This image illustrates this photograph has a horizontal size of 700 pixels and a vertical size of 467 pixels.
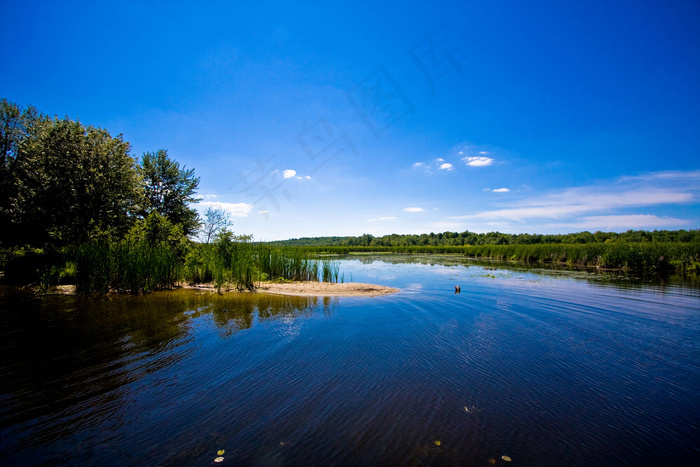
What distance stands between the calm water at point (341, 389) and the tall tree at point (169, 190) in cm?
1509

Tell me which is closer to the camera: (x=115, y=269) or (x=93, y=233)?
(x=115, y=269)

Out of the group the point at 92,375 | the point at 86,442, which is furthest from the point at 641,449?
the point at 92,375

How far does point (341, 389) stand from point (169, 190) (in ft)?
80.1

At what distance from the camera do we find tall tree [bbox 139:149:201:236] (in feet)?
73.8

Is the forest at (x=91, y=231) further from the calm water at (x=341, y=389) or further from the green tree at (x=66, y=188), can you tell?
the calm water at (x=341, y=389)

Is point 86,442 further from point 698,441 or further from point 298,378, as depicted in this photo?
point 698,441

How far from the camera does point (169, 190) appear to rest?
23.3m

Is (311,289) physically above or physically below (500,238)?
below

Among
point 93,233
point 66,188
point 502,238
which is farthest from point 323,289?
point 502,238

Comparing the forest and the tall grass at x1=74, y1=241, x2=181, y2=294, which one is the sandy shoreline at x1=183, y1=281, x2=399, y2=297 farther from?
the tall grass at x1=74, y1=241, x2=181, y2=294

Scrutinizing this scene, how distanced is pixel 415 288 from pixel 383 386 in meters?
10.9

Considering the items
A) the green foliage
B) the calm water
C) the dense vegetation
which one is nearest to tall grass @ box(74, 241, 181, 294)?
the dense vegetation

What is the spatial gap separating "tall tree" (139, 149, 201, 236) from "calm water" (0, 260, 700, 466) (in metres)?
15.1

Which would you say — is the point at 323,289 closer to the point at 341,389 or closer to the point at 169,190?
the point at 341,389
